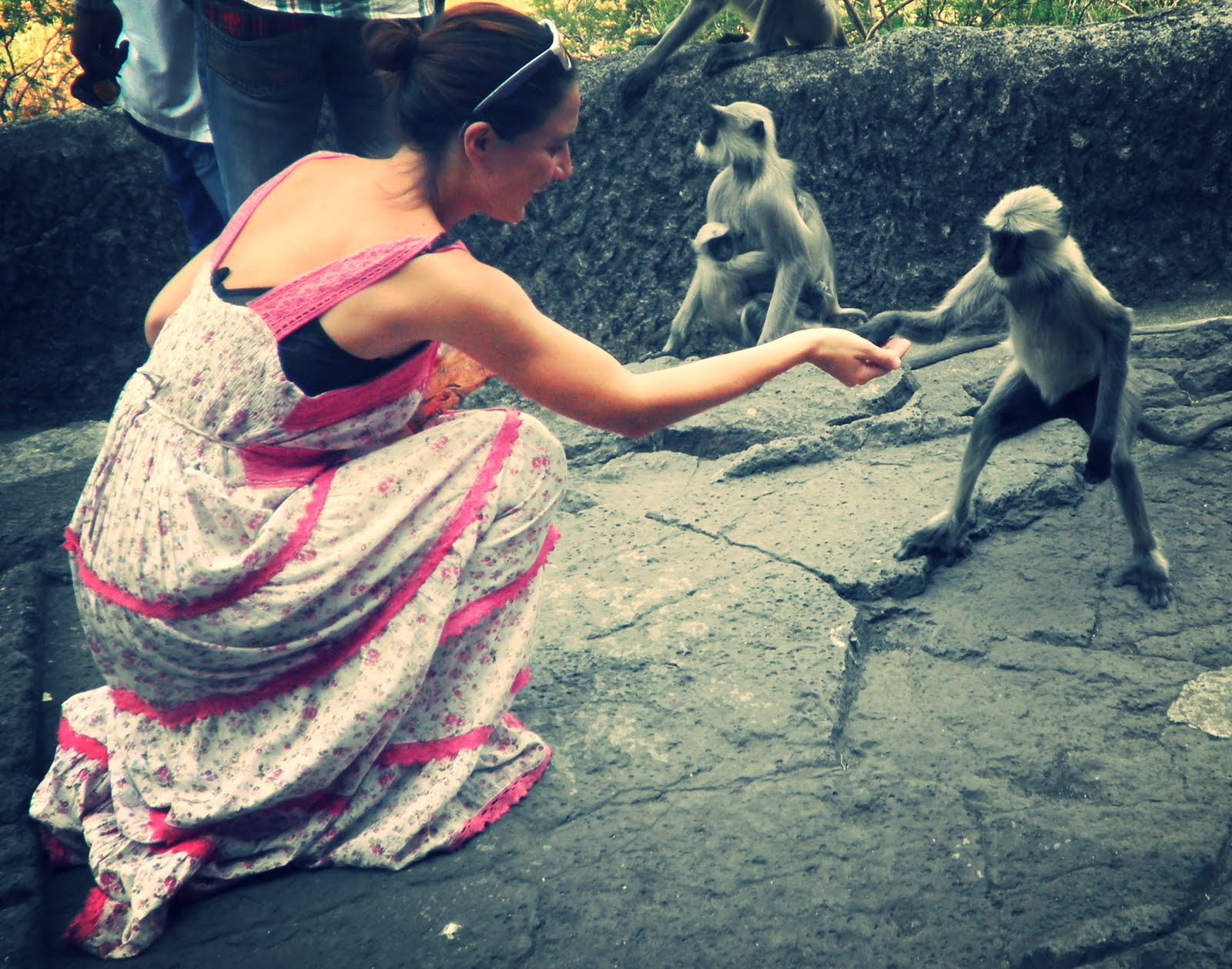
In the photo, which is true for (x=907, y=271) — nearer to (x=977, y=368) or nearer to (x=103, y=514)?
(x=977, y=368)

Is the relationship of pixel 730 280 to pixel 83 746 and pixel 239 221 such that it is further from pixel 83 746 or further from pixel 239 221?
pixel 83 746

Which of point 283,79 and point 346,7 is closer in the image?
point 346,7

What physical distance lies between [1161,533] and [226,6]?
8.53ft

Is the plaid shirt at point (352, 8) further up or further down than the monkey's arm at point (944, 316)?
further up

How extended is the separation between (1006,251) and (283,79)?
1817 mm

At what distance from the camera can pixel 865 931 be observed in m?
1.53

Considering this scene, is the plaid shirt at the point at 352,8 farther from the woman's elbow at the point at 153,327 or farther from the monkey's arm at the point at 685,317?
the monkey's arm at the point at 685,317

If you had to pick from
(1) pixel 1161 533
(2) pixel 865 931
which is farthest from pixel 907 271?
(2) pixel 865 931

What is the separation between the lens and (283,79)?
264 cm

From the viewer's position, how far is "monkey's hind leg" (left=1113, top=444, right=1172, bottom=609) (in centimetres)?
246

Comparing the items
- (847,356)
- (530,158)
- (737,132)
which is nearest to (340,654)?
(530,158)

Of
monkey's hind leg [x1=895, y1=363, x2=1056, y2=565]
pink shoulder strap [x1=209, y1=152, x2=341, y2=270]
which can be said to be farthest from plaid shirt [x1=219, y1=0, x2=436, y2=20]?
monkey's hind leg [x1=895, y1=363, x2=1056, y2=565]

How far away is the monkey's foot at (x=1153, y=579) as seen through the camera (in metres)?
2.45

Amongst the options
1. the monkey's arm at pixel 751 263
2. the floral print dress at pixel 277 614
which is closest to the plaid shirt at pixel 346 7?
the floral print dress at pixel 277 614
